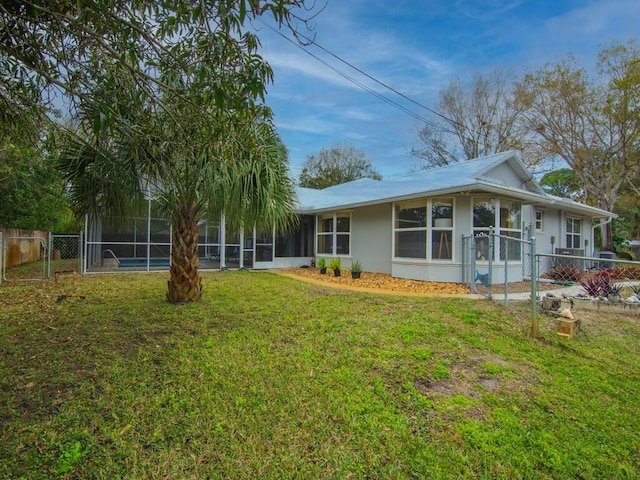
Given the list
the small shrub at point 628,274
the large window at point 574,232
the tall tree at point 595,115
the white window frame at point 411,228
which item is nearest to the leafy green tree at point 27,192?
the white window frame at point 411,228

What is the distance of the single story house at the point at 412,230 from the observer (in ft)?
32.7

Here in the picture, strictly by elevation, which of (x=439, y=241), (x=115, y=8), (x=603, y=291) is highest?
(x=115, y=8)

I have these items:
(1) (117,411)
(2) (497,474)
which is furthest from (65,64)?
(2) (497,474)

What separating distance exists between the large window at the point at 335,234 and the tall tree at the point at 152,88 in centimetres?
812

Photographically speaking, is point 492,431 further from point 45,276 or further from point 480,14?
point 45,276

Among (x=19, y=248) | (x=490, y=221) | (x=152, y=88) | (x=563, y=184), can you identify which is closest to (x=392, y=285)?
(x=490, y=221)

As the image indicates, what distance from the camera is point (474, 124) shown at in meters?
25.5

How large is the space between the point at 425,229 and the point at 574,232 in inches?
382

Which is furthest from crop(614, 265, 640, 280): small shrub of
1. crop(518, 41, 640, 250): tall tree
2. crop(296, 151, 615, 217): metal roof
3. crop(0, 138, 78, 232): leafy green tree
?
crop(0, 138, 78, 232): leafy green tree

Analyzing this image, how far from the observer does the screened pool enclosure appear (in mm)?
12047

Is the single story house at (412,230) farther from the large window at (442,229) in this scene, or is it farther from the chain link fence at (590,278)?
the chain link fence at (590,278)

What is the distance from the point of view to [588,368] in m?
3.89

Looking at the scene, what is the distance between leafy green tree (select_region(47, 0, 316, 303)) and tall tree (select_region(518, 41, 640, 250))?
18.7m

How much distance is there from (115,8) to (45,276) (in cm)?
998
